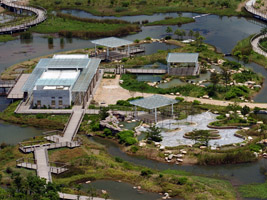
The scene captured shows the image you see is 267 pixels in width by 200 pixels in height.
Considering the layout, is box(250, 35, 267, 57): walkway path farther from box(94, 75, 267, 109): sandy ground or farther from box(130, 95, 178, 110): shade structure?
box(130, 95, 178, 110): shade structure

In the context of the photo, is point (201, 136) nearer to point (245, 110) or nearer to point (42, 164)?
point (245, 110)

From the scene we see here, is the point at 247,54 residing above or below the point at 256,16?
below

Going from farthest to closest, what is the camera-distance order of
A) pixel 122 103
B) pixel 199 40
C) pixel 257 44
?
pixel 199 40 → pixel 257 44 → pixel 122 103

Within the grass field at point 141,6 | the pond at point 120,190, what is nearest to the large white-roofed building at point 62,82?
the pond at point 120,190

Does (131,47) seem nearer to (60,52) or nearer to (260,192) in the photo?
(60,52)

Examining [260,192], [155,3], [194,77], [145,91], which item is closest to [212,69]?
[194,77]

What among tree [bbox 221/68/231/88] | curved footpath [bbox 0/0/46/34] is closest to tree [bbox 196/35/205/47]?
tree [bbox 221/68/231/88]

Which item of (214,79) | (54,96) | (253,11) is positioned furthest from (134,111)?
(253,11)
